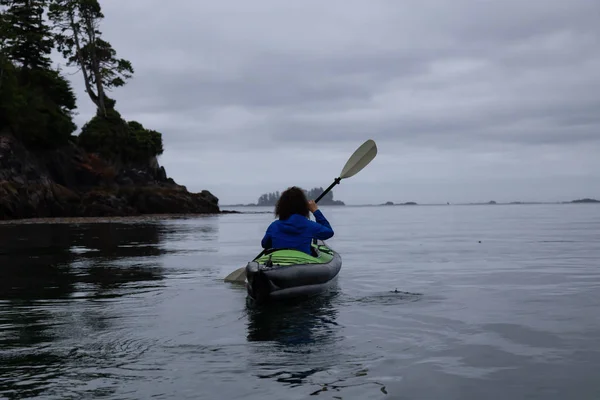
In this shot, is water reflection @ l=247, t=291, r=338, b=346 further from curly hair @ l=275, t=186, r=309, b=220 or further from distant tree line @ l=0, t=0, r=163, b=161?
distant tree line @ l=0, t=0, r=163, b=161

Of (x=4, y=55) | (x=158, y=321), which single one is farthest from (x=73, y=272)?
(x=4, y=55)

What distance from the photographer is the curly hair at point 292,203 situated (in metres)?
10.2

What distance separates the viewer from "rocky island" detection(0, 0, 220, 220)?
50.4 meters

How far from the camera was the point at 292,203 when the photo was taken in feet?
33.4

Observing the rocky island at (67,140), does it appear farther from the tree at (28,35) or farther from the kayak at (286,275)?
the kayak at (286,275)

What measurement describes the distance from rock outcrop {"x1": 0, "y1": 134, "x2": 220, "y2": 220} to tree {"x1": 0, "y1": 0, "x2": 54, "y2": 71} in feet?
32.3

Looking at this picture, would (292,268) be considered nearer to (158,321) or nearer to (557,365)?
(158,321)

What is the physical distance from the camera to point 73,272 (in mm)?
14133

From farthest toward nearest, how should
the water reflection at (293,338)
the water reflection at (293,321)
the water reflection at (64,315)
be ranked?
the water reflection at (293,321), the water reflection at (293,338), the water reflection at (64,315)

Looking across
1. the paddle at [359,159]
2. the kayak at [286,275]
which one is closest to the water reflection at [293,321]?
the kayak at [286,275]

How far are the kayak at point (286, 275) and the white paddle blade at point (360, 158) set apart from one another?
5001 mm

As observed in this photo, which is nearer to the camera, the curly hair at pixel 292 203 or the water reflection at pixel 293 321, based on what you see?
the water reflection at pixel 293 321

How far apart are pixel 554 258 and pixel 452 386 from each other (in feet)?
44.5

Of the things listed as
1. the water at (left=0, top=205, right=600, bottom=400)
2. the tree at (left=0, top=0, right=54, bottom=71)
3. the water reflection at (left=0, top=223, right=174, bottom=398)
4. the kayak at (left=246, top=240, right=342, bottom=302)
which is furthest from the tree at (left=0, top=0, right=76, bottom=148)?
the kayak at (left=246, top=240, right=342, bottom=302)
